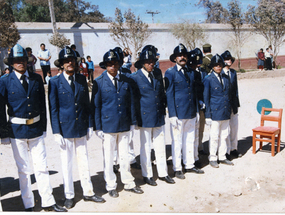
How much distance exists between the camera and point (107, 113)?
4031 mm

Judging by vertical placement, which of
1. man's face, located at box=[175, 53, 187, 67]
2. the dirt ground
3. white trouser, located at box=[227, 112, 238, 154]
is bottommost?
the dirt ground

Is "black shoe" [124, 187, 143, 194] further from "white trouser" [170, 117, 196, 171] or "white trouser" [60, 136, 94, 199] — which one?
"white trouser" [170, 117, 196, 171]

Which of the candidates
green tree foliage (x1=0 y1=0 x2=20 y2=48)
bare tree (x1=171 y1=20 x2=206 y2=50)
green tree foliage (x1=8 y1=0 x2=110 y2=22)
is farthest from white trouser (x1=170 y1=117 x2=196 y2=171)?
bare tree (x1=171 y1=20 x2=206 y2=50)

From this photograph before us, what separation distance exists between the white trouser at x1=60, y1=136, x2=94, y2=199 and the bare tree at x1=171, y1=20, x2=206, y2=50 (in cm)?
1530

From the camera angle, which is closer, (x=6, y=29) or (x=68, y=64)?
(x=68, y=64)

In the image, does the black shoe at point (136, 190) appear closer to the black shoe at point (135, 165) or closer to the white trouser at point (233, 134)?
the black shoe at point (135, 165)

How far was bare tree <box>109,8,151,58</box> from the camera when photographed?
47.4ft

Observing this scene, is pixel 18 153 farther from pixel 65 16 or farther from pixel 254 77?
pixel 65 16

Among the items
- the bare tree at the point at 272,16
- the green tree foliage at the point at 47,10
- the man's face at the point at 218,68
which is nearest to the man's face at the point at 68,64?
the man's face at the point at 218,68

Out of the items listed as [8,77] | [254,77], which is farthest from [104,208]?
[254,77]

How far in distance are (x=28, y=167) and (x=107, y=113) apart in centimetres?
121

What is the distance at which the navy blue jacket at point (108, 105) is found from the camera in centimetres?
401

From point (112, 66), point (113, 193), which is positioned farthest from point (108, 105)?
point (113, 193)

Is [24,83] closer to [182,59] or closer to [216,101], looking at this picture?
[182,59]
